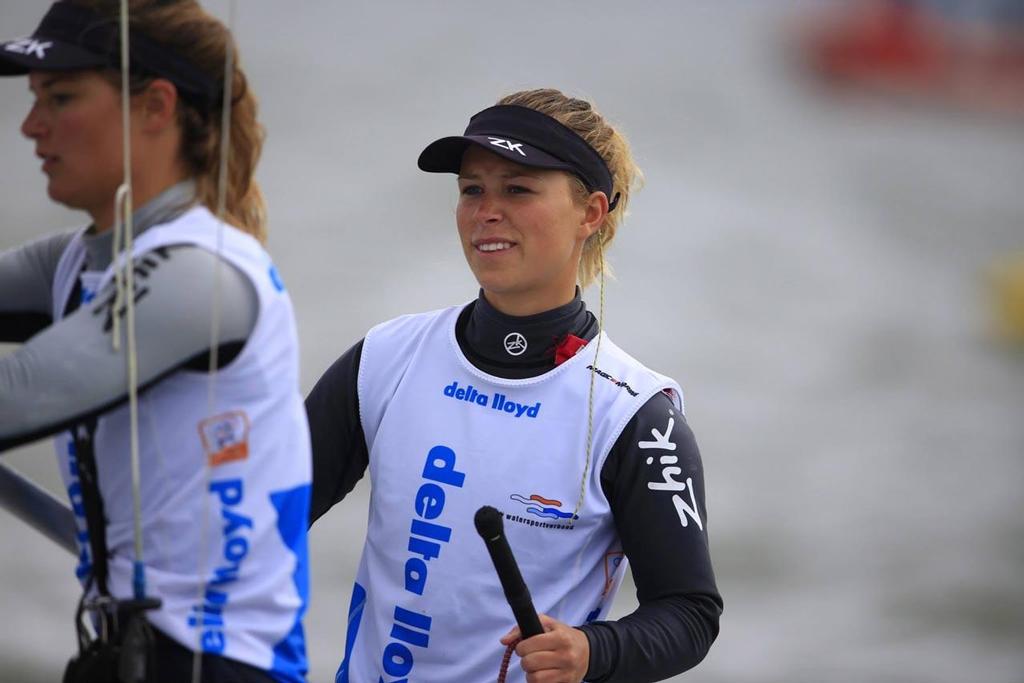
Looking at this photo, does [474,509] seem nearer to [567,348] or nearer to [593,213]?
[567,348]

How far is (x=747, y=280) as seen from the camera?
18312mm

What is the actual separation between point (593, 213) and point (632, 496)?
0.58m

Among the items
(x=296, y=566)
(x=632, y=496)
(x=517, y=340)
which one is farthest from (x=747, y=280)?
(x=296, y=566)

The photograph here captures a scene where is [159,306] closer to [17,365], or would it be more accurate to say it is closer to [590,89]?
[17,365]

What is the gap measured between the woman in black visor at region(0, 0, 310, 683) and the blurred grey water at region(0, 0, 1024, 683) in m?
6.62

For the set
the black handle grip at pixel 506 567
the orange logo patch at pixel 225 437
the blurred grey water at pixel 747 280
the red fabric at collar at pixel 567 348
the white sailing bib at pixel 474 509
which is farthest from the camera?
the blurred grey water at pixel 747 280

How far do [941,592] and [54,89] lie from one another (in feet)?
32.9

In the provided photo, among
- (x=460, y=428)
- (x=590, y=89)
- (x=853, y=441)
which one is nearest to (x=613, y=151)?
(x=460, y=428)

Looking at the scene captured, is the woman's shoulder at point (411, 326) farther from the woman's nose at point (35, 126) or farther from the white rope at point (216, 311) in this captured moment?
the woman's nose at point (35, 126)

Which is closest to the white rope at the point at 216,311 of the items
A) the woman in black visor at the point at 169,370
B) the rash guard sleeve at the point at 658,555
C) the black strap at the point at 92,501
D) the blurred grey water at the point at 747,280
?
the woman in black visor at the point at 169,370

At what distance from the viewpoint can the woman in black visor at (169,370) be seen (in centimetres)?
188

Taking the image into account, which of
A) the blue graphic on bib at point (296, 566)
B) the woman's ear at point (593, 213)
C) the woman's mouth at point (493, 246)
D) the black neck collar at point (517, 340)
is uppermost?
the woman's ear at point (593, 213)

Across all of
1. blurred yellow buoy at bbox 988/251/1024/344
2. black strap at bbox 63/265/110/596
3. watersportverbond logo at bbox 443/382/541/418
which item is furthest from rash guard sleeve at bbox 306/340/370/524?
blurred yellow buoy at bbox 988/251/1024/344

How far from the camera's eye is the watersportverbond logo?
2771mm
